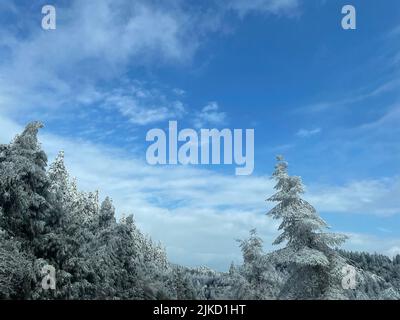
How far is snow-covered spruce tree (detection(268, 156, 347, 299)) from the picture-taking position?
67.8 ft

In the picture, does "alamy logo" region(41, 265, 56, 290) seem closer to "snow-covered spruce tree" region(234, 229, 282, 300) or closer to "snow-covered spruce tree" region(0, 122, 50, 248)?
"snow-covered spruce tree" region(0, 122, 50, 248)

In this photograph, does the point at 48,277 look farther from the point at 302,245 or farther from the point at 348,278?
the point at 348,278

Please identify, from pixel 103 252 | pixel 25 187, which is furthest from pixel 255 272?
pixel 25 187

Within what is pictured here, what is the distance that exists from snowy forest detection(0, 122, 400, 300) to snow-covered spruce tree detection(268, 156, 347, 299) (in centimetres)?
4

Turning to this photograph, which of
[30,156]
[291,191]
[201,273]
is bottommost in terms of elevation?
[201,273]

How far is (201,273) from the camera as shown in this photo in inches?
5108

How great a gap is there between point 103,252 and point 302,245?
23.2 meters

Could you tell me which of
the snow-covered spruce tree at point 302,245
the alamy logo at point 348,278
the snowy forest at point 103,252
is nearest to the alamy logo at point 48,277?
the snowy forest at point 103,252

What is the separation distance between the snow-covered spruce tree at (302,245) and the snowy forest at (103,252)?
0.14 feet

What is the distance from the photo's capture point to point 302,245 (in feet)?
69.8

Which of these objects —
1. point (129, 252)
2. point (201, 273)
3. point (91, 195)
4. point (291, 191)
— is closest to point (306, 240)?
point (291, 191)
